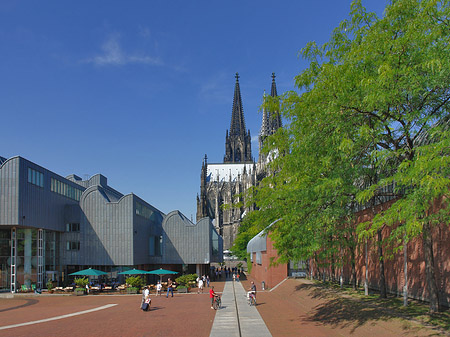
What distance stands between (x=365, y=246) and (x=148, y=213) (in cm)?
3626

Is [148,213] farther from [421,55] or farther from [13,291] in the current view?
[421,55]

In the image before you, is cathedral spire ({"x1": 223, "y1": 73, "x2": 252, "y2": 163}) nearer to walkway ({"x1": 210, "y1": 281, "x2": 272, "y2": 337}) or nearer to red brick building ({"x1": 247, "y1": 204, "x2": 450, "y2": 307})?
red brick building ({"x1": 247, "y1": 204, "x2": 450, "y2": 307})

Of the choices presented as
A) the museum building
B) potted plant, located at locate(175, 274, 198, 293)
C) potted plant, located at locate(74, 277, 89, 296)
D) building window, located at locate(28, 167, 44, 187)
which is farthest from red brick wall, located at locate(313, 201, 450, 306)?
building window, located at locate(28, 167, 44, 187)

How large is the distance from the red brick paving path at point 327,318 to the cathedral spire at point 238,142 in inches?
5318

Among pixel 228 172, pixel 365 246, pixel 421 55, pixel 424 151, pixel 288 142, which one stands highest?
pixel 228 172

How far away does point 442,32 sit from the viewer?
13.5 m

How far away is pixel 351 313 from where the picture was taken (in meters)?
19.8

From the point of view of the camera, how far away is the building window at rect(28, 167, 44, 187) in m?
43.1

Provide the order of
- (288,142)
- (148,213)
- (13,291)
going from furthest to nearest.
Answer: (148,213)
(13,291)
(288,142)

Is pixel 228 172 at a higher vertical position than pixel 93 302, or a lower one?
higher

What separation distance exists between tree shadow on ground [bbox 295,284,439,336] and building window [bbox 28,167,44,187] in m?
31.7

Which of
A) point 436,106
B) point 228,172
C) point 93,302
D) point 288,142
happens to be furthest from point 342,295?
point 228,172

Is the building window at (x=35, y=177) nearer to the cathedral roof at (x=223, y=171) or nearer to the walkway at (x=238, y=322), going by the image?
the walkway at (x=238, y=322)

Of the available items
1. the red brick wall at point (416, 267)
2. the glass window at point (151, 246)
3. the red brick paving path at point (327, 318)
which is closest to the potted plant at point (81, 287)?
the glass window at point (151, 246)
